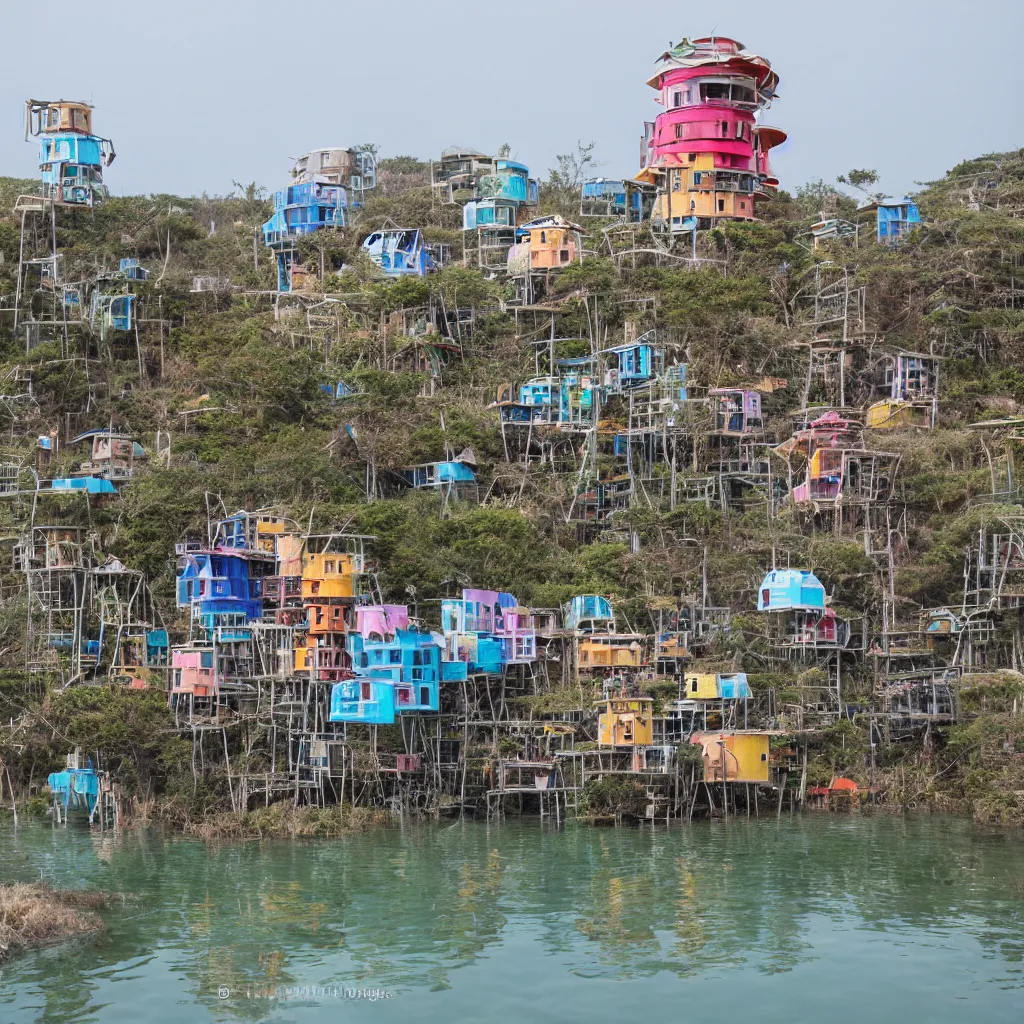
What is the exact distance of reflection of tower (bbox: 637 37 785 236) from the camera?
65.9 meters

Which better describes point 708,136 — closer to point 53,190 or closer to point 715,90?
point 715,90

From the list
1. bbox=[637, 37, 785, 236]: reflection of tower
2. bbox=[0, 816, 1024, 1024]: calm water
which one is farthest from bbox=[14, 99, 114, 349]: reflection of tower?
bbox=[0, 816, 1024, 1024]: calm water

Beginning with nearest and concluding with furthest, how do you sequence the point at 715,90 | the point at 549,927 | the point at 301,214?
the point at 549,927 → the point at 301,214 → the point at 715,90

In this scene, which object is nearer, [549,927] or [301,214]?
[549,927]

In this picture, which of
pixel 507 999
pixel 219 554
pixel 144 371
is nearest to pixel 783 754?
pixel 219 554

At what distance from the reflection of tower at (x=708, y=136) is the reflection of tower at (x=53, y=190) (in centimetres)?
2161

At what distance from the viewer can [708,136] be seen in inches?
2687

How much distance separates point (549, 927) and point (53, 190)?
153 ft

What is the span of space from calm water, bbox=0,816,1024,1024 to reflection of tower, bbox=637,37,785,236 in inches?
1228

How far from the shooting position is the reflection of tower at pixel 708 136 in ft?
216

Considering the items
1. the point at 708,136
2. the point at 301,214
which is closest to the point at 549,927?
the point at 301,214

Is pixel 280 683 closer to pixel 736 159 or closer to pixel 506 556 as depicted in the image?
pixel 506 556

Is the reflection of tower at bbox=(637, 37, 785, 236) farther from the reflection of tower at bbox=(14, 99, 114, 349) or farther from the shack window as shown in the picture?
the reflection of tower at bbox=(14, 99, 114, 349)

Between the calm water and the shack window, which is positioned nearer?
the calm water
